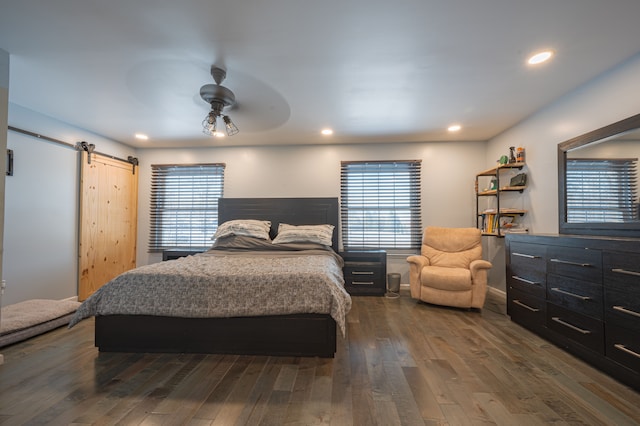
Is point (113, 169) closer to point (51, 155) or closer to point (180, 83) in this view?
point (51, 155)

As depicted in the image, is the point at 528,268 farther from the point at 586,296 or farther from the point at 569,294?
the point at 586,296

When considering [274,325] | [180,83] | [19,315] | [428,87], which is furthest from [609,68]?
[19,315]

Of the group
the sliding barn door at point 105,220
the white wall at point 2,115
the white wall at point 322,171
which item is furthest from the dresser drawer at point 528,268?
the sliding barn door at point 105,220

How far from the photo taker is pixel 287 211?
4.42 metres

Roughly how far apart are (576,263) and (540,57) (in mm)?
1582

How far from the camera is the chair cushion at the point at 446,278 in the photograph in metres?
3.26

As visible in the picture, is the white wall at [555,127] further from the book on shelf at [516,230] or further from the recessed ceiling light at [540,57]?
the recessed ceiling light at [540,57]

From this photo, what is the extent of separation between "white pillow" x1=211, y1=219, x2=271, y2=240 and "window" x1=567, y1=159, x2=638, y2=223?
3.43 m

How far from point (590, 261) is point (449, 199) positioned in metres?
2.39

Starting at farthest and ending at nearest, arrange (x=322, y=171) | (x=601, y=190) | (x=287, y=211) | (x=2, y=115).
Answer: (x=322, y=171) < (x=287, y=211) < (x=601, y=190) < (x=2, y=115)

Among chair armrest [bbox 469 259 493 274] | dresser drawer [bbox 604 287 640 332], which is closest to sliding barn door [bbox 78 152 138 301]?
chair armrest [bbox 469 259 493 274]

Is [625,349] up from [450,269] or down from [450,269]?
down

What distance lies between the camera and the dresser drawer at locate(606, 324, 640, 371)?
5.78 feet

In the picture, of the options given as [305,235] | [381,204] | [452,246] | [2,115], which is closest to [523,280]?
[452,246]
